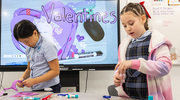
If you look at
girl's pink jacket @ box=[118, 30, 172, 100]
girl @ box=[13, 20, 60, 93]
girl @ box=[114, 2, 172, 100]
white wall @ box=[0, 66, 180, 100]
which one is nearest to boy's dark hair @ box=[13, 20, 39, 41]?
girl @ box=[13, 20, 60, 93]

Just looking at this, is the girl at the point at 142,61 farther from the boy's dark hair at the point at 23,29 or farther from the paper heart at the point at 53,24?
the paper heart at the point at 53,24

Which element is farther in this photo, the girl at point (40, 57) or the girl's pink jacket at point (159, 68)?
the girl at point (40, 57)

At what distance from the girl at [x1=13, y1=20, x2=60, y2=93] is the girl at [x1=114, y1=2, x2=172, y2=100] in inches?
17.8

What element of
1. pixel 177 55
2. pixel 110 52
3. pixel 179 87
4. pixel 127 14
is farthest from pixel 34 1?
pixel 179 87

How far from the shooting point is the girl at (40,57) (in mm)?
1102

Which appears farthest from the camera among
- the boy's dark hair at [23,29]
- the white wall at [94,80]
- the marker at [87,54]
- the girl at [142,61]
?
the white wall at [94,80]

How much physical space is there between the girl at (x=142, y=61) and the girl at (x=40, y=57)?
451 mm

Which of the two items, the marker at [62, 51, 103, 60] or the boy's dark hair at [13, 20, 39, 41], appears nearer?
the boy's dark hair at [13, 20, 39, 41]

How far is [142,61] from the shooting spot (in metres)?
0.74

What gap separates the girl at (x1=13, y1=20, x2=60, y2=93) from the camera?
1.10m

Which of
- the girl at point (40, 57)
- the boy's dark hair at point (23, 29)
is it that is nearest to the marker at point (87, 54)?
the girl at point (40, 57)

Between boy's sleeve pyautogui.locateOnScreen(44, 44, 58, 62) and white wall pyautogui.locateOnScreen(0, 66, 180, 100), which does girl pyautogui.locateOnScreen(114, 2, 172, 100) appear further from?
white wall pyautogui.locateOnScreen(0, 66, 180, 100)

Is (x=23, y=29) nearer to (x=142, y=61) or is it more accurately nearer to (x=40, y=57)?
(x=40, y=57)

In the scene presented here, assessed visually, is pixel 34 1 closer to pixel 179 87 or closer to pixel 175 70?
pixel 175 70
